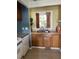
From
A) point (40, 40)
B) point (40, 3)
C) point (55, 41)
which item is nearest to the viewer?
point (55, 41)

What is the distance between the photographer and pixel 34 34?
546 cm

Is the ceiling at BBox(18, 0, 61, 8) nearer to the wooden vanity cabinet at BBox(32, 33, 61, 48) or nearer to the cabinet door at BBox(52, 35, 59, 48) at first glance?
the wooden vanity cabinet at BBox(32, 33, 61, 48)

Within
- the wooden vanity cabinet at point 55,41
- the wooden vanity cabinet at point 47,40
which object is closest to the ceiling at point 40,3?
the wooden vanity cabinet at point 47,40

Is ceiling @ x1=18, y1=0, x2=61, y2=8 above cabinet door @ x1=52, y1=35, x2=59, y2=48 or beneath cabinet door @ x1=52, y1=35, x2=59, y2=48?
above

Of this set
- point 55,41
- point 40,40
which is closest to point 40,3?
point 40,40

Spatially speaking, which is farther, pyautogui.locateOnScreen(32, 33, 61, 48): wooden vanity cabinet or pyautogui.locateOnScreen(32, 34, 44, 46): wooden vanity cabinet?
pyautogui.locateOnScreen(32, 34, 44, 46): wooden vanity cabinet

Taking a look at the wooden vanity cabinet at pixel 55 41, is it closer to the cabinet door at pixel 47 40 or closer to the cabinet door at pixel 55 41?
the cabinet door at pixel 55 41

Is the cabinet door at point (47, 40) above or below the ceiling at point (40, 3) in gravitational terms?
below

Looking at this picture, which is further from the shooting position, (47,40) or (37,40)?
(37,40)

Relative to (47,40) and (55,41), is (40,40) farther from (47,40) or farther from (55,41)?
(55,41)

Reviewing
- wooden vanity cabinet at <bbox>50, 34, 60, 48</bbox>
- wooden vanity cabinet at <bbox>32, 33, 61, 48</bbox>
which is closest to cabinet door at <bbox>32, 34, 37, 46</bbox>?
wooden vanity cabinet at <bbox>32, 33, 61, 48</bbox>
